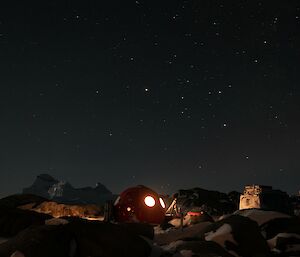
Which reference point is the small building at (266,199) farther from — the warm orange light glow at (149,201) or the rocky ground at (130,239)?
the rocky ground at (130,239)

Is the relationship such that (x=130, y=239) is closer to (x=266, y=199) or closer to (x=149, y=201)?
(x=149, y=201)

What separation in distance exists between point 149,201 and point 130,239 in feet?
29.7

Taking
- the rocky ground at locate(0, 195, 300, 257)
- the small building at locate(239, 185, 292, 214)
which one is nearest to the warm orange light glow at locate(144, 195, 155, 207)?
the rocky ground at locate(0, 195, 300, 257)

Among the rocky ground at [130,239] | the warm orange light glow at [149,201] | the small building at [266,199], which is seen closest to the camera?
the rocky ground at [130,239]

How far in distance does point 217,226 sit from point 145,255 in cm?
294

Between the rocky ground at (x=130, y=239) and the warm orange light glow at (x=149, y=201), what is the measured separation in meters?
5.15

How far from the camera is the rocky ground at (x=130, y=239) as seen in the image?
18.7ft

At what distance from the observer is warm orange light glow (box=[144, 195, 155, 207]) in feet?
50.9

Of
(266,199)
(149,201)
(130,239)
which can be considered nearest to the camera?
(130,239)

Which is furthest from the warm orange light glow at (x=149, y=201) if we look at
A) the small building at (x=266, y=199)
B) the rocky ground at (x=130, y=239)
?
the small building at (x=266, y=199)

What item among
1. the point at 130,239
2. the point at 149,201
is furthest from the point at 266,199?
the point at 130,239

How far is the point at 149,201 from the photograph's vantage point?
1563 cm

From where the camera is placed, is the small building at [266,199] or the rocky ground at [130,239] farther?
the small building at [266,199]

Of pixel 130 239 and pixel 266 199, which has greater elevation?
pixel 130 239
